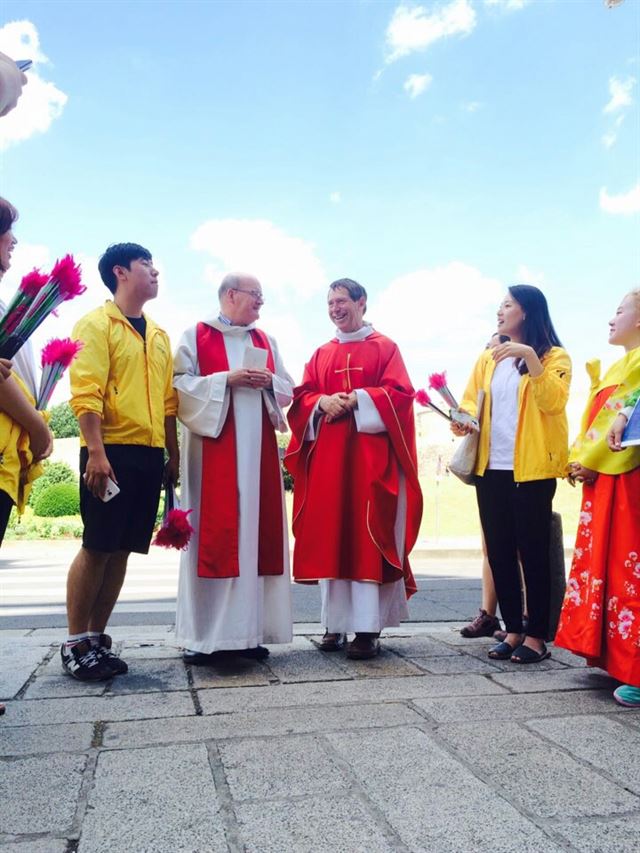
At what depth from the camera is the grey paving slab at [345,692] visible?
314 cm

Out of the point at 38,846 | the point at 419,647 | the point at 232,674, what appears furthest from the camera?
the point at 419,647

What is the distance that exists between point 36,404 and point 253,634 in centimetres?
152

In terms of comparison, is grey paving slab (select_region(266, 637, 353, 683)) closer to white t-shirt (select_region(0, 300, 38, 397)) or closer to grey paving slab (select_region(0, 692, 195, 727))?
grey paving slab (select_region(0, 692, 195, 727))

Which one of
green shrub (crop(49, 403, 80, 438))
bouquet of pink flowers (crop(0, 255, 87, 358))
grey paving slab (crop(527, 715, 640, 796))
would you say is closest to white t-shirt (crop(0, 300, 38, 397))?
bouquet of pink flowers (crop(0, 255, 87, 358))

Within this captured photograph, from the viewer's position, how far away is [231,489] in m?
3.92

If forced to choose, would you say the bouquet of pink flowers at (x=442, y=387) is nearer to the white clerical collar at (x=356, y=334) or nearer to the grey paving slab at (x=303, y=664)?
the white clerical collar at (x=356, y=334)

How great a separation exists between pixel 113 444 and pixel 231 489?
617 mm

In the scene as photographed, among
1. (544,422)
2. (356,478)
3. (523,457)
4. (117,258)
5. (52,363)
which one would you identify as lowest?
(356,478)

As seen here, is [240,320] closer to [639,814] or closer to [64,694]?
[64,694]

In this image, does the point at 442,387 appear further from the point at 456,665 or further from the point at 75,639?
the point at 75,639

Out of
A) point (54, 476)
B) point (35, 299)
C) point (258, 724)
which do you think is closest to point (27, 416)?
point (35, 299)

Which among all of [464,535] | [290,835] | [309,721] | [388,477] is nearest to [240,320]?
[388,477]

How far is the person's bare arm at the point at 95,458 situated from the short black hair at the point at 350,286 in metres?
1.58

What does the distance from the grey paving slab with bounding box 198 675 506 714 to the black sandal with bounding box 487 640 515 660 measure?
17.4 inches
